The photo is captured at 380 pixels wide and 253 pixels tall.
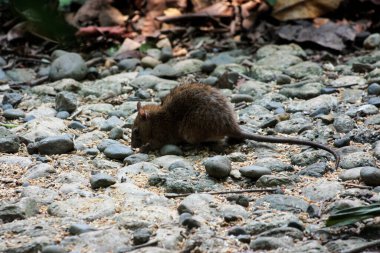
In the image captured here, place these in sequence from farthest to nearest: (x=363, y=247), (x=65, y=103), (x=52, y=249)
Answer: (x=65, y=103) < (x=52, y=249) < (x=363, y=247)

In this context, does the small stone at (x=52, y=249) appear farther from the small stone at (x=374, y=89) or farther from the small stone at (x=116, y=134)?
the small stone at (x=374, y=89)

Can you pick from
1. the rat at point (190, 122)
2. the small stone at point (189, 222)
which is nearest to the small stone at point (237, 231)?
the small stone at point (189, 222)

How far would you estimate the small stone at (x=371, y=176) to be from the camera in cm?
341

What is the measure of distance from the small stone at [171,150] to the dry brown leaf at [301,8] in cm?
335

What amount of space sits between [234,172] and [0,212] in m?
1.45

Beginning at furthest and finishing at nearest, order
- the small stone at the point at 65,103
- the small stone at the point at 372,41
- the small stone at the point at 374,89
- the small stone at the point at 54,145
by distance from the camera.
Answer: the small stone at the point at 372,41, the small stone at the point at 65,103, the small stone at the point at 374,89, the small stone at the point at 54,145

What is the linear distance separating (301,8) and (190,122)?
341 cm

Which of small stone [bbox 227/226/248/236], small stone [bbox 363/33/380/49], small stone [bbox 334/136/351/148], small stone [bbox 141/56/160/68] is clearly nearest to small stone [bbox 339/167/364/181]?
small stone [bbox 334/136/351/148]

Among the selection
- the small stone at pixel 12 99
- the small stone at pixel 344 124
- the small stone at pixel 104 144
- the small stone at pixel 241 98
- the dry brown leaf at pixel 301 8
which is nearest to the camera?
the small stone at pixel 104 144

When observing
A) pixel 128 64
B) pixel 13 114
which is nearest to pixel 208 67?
pixel 128 64

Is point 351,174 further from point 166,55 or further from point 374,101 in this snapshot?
point 166,55

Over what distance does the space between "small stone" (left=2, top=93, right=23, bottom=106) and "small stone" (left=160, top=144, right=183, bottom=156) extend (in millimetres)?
1908

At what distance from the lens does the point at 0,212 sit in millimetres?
3115

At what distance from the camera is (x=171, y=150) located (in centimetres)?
454
